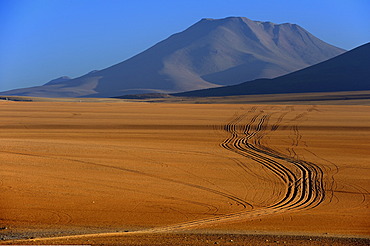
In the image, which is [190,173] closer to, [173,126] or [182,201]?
[182,201]

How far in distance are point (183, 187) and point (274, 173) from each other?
3.42 m

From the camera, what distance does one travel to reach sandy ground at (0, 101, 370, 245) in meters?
10.9

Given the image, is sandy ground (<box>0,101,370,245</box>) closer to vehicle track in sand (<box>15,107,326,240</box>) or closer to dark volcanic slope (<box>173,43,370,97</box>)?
vehicle track in sand (<box>15,107,326,240</box>)

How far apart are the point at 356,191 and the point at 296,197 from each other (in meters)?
1.70

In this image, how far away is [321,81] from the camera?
11744cm

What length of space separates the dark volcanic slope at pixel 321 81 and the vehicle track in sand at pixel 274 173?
81.9m

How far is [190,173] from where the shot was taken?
53.3ft

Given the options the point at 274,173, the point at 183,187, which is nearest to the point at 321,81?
the point at 274,173

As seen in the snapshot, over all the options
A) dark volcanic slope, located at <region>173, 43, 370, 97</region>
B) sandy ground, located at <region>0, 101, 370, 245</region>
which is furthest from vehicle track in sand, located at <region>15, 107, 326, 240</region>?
dark volcanic slope, located at <region>173, 43, 370, 97</region>

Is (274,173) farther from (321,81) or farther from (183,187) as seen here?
(321,81)

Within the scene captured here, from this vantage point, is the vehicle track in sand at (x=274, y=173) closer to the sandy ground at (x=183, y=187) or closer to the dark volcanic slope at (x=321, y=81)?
the sandy ground at (x=183, y=187)

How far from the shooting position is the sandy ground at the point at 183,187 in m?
10.9

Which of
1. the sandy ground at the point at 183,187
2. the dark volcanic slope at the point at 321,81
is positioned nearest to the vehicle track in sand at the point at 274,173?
the sandy ground at the point at 183,187

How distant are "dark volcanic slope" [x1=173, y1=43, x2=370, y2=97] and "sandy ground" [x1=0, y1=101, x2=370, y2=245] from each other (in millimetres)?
86632
